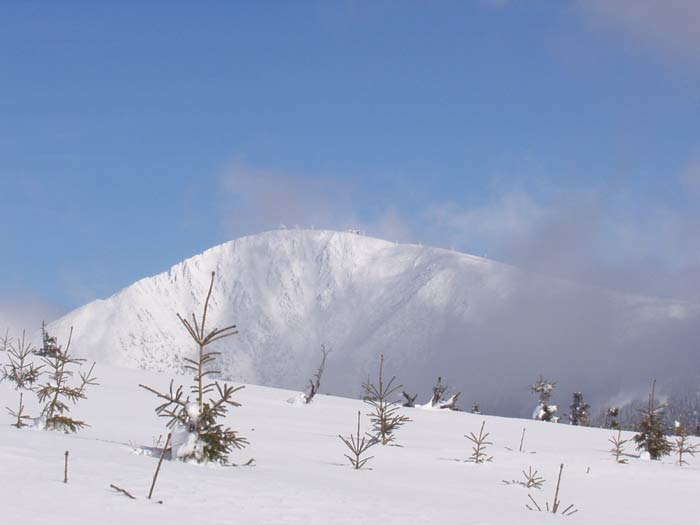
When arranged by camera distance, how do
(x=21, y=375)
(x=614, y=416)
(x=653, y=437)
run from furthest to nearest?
(x=614, y=416), (x=653, y=437), (x=21, y=375)

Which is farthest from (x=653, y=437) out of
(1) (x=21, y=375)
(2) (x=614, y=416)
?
(2) (x=614, y=416)

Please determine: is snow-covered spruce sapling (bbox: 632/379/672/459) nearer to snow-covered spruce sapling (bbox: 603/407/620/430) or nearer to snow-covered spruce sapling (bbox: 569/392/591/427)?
snow-covered spruce sapling (bbox: 603/407/620/430)

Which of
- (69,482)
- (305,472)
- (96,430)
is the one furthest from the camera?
(96,430)

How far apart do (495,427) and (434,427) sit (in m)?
4.31

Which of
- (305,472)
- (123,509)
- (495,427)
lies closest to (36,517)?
→ (123,509)

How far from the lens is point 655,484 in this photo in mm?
20812

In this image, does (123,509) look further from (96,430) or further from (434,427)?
(434,427)

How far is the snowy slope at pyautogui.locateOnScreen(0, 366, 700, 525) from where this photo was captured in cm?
853

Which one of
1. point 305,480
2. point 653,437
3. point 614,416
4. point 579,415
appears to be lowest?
point 305,480

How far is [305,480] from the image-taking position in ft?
41.4

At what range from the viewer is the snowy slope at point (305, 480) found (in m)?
8.53

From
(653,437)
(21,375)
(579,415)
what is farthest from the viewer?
(579,415)

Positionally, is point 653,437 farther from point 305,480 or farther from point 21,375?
point 21,375

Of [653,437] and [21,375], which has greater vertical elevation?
[653,437]
